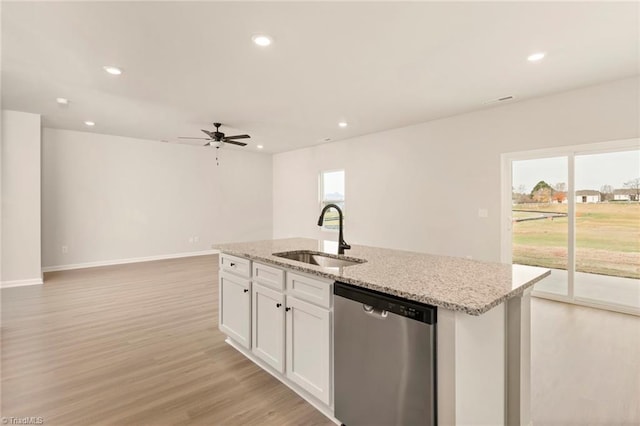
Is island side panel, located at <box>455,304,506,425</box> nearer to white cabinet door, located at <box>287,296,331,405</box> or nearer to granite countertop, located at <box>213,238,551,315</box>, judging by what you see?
granite countertop, located at <box>213,238,551,315</box>

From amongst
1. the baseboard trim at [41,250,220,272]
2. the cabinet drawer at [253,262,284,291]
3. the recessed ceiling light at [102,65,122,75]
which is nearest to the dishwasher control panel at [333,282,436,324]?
the cabinet drawer at [253,262,284,291]

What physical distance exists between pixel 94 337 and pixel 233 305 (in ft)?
4.93

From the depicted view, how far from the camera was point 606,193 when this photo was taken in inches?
150

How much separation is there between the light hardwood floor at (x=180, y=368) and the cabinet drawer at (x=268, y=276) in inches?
28.2

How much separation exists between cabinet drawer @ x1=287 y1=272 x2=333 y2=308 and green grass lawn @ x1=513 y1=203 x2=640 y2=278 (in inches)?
154

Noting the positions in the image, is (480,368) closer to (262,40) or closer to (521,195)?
(262,40)

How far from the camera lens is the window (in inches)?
282

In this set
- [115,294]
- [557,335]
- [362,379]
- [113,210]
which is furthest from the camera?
[113,210]

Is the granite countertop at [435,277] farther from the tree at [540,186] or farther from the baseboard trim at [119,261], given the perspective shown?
the baseboard trim at [119,261]

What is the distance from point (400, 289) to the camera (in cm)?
139

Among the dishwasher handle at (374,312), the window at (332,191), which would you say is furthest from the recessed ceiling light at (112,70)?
the window at (332,191)

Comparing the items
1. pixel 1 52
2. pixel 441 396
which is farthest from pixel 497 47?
pixel 1 52

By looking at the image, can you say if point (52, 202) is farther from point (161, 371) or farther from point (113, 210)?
point (161, 371)

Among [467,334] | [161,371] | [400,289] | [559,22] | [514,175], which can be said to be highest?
[559,22]
